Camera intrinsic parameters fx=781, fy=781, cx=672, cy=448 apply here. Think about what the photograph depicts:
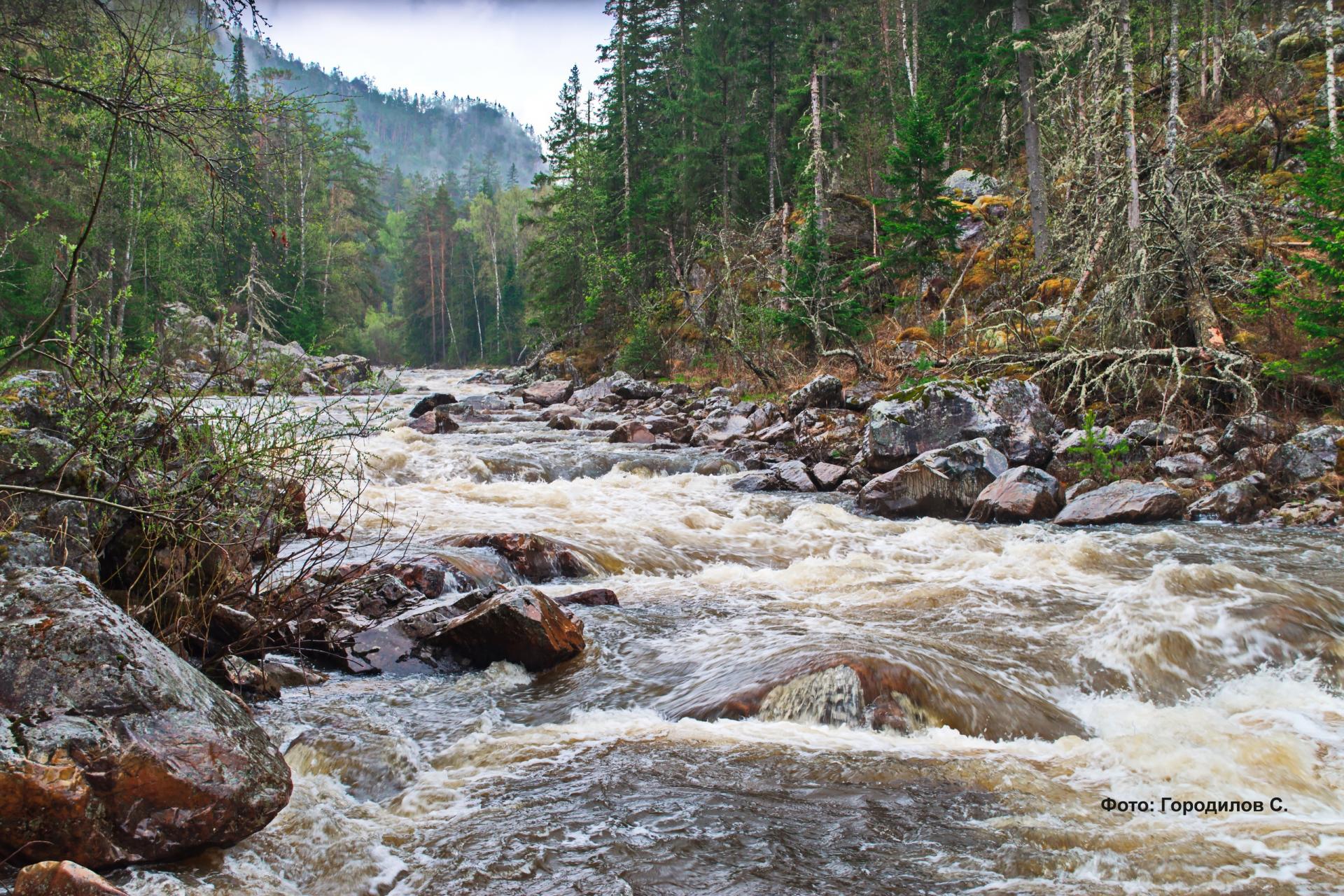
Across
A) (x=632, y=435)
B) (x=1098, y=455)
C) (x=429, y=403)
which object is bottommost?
(x=1098, y=455)

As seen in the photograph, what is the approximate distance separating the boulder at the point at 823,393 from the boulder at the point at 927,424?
136 inches

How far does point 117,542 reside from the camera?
4.59m

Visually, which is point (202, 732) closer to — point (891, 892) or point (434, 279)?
point (891, 892)

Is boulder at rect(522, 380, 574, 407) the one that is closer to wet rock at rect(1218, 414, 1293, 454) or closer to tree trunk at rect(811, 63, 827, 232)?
tree trunk at rect(811, 63, 827, 232)

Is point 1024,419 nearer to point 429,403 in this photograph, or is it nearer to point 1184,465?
point 1184,465

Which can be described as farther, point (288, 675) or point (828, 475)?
point (828, 475)

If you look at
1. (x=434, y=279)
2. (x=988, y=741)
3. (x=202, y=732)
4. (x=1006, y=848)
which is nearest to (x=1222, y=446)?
(x=988, y=741)

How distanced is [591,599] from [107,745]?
4.12 m

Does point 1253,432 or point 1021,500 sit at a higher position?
point 1253,432

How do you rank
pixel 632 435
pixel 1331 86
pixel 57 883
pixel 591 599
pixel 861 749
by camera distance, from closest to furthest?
pixel 57 883 < pixel 861 749 < pixel 591 599 < pixel 1331 86 < pixel 632 435

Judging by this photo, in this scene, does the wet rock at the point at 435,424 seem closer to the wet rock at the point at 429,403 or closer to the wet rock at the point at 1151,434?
the wet rock at the point at 429,403

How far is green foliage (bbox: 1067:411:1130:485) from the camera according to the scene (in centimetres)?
1041

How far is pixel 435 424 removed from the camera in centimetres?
1845

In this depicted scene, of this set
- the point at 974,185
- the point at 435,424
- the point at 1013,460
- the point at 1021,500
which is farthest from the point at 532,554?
the point at 974,185
